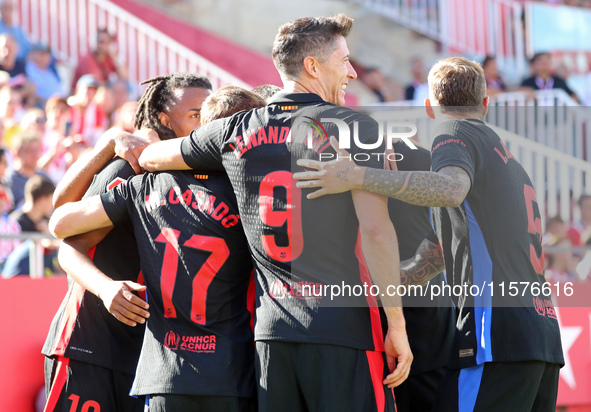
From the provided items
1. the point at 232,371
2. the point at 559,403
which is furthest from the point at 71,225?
the point at 559,403

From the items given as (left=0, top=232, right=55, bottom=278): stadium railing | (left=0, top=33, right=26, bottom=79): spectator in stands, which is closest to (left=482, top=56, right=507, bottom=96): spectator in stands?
(left=0, top=33, right=26, bottom=79): spectator in stands

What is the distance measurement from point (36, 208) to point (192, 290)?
4.65m

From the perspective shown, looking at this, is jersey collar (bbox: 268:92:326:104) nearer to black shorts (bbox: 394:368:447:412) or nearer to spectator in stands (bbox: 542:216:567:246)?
black shorts (bbox: 394:368:447:412)

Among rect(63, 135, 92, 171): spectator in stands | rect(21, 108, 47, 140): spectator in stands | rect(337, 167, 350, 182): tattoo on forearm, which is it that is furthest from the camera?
rect(21, 108, 47, 140): spectator in stands

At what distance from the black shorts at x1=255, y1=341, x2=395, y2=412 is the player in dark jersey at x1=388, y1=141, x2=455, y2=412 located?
785mm

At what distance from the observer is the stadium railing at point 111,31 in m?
12.7

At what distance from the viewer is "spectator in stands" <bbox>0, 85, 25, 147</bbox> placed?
9633 mm

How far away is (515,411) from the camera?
3.22m

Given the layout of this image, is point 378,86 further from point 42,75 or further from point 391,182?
point 391,182

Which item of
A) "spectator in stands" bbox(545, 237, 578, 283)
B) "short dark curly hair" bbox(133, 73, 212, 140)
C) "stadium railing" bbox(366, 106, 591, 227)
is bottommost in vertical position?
"spectator in stands" bbox(545, 237, 578, 283)

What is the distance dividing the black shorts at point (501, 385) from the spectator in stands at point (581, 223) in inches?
274

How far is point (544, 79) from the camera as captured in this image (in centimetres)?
1340

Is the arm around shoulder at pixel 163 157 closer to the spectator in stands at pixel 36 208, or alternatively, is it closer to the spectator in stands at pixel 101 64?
the spectator in stands at pixel 36 208

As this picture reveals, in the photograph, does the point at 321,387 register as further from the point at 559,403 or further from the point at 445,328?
the point at 559,403
